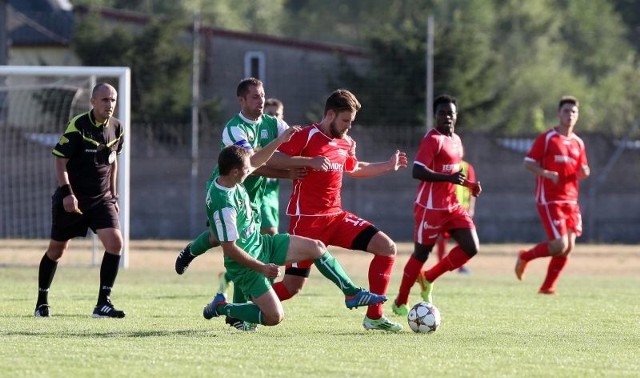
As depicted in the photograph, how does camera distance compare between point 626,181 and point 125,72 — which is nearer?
point 125,72

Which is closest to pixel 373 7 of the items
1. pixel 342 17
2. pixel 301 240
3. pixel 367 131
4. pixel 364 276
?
pixel 342 17

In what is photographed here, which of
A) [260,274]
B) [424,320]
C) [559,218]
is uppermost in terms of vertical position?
[559,218]

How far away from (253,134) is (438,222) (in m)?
2.35

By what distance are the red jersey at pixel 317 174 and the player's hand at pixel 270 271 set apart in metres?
1.15

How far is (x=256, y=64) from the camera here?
88.1 ft

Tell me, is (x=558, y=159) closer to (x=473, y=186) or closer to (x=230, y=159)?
(x=473, y=186)

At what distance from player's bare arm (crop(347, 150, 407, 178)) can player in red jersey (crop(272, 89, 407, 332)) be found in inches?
2.0

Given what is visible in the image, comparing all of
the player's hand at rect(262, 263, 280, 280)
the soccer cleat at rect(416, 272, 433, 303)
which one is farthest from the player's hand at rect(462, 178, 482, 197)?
the player's hand at rect(262, 263, 280, 280)

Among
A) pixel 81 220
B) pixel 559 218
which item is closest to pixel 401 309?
pixel 81 220

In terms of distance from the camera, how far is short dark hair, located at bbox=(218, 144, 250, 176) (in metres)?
8.44

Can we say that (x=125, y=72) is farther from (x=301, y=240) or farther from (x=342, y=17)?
(x=342, y=17)

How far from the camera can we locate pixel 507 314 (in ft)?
36.3

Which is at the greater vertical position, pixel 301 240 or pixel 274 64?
pixel 274 64

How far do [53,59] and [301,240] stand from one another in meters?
23.2
